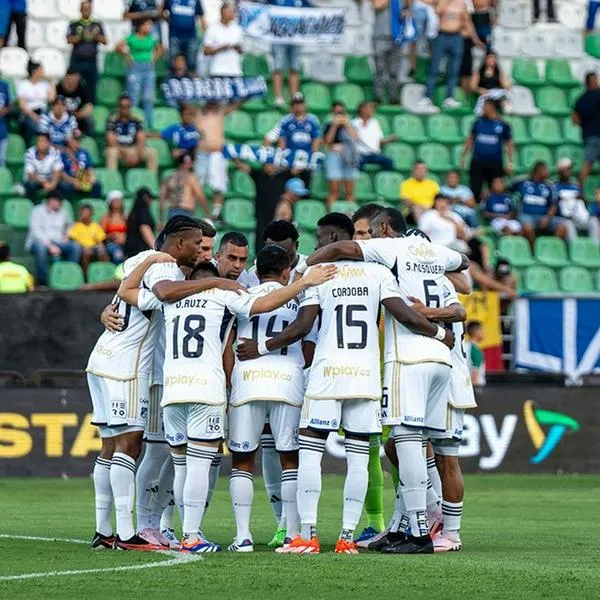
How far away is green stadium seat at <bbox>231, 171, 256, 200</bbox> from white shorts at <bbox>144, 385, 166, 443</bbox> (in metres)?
14.1

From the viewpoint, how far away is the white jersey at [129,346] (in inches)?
448

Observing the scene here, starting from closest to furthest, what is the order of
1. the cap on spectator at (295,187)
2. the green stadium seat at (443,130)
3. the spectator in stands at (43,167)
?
the spectator in stands at (43,167), the cap on spectator at (295,187), the green stadium seat at (443,130)

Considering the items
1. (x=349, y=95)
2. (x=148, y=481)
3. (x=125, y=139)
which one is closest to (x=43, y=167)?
(x=125, y=139)

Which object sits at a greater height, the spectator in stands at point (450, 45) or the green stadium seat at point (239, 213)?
the spectator in stands at point (450, 45)

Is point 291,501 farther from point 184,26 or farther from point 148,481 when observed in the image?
point 184,26

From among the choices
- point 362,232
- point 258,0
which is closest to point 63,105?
point 258,0

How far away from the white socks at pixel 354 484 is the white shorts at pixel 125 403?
1406 mm

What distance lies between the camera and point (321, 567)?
32.9 feet

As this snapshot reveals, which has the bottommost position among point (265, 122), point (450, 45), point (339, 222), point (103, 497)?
point (103, 497)

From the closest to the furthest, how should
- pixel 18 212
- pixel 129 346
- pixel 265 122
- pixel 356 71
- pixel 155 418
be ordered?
1. pixel 129 346
2. pixel 155 418
3. pixel 18 212
4. pixel 265 122
5. pixel 356 71

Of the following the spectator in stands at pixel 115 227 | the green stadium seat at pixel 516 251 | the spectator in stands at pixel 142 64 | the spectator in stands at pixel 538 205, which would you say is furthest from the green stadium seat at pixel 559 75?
the spectator in stands at pixel 115 227

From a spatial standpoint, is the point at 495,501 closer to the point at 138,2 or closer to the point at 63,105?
the point at 63,105

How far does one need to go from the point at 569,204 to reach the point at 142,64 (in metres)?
6.75

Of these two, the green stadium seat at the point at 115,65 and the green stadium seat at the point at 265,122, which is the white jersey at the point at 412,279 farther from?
the green stadium seat at the point at 115,65
